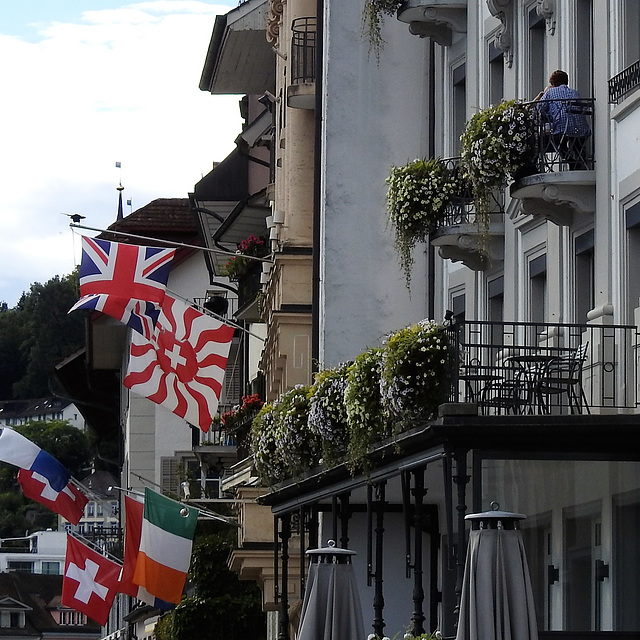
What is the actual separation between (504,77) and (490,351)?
20.1ft

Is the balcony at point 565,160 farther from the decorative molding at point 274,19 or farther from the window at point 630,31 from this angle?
the decorative molding at point 274,19

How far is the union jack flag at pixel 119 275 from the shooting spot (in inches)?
1260

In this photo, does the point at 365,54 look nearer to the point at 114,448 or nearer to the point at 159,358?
the point at 159,358

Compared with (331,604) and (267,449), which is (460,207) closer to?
(267,449)

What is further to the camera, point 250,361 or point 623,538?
point 250,361

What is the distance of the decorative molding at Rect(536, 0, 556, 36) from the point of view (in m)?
23.7

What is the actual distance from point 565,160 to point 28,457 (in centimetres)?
2095

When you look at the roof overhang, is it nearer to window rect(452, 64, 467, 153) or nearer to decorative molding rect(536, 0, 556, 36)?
window rect(452, 64, 467, 153)

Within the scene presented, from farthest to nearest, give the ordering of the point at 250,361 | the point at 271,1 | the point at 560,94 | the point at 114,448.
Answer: the point at 114,448, the point at 250,361, the point at 271,1, the point at 560,94

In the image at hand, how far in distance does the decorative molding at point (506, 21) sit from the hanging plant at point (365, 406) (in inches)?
174

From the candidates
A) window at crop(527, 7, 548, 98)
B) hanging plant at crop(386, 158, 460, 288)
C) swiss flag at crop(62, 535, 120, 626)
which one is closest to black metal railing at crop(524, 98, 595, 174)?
window at crop(527, 7, 548, 98)

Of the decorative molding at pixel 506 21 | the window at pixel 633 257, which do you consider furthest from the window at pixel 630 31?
the decorative molding at pixel 506 21

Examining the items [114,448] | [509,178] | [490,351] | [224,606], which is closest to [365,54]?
[509,178]

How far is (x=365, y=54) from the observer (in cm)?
3161
